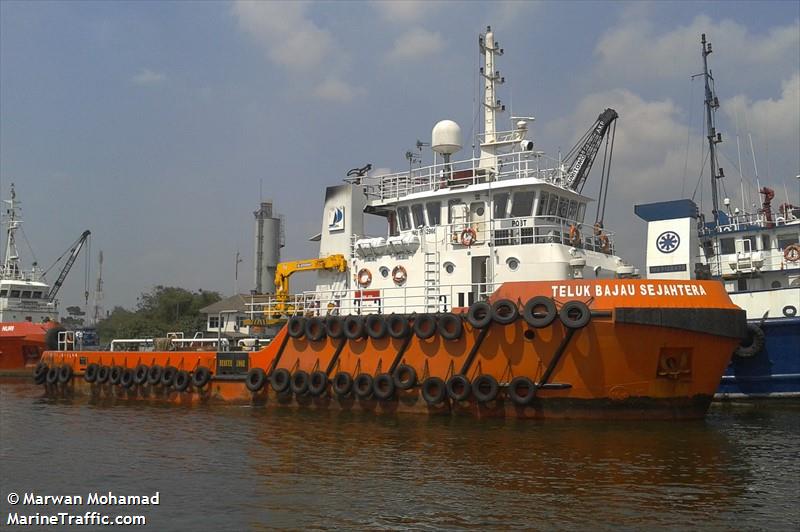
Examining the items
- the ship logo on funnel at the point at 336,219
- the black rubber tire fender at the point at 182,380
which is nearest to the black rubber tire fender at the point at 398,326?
the ship logo on funnel at the point at 336,219

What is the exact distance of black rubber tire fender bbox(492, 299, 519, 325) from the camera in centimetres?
1238

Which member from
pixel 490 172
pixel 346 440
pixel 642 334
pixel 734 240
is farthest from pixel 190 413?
pixel 734 240

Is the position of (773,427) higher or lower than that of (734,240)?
lower

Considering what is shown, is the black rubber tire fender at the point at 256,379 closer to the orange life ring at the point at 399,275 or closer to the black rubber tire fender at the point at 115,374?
the orange life ring at the point at 399,275

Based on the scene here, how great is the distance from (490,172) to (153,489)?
34.7 ft

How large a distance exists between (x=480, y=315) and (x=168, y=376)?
9.17 meters

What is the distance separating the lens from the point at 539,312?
40.4 feet

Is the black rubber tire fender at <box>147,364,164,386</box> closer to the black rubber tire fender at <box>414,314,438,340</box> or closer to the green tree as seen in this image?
the black rubber tire fender at <box>414,314,438,340</box>

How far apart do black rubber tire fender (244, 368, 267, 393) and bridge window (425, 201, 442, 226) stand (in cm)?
532

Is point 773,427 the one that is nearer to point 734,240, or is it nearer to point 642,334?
point 642,334

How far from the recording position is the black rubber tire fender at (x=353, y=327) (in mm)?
14445

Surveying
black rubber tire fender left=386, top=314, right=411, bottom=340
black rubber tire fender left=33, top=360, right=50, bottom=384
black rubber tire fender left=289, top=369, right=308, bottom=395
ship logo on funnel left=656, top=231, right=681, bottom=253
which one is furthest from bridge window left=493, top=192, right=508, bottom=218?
black rubber tire fender left=33, top=360, right=50, bottom=384

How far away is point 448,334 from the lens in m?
13.2

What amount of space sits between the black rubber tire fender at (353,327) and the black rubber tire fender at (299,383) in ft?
4.92
